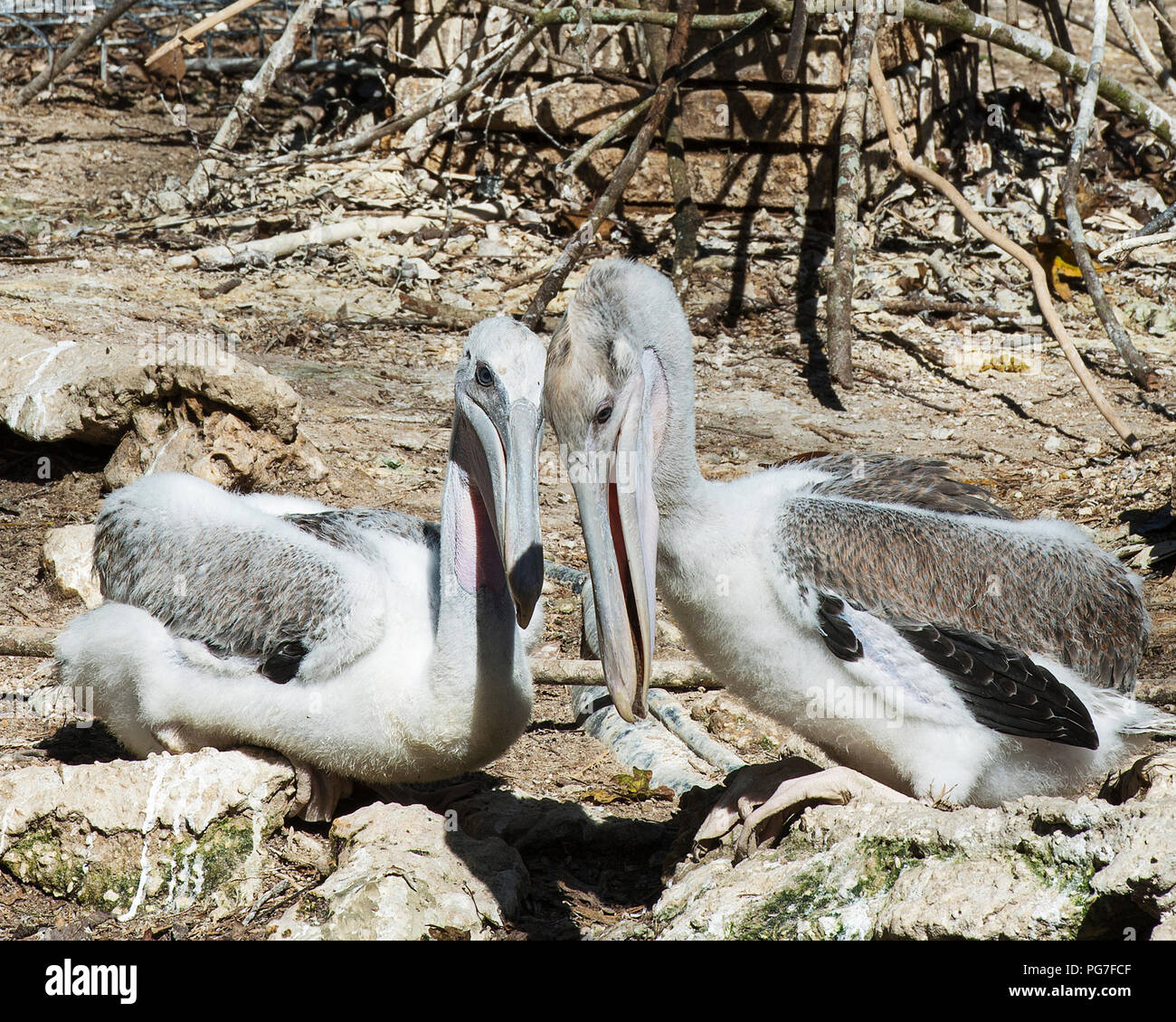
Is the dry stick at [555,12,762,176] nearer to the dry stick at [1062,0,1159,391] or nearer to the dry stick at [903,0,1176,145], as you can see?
→ the dry stick at [903,0,1176,145]

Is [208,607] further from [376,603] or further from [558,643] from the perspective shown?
[558,643]

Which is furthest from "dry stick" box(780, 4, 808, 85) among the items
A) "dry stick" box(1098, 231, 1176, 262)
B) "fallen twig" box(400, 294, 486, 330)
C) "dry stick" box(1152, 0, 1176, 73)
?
"dry stick" box(1152, 0, 1176, 73)

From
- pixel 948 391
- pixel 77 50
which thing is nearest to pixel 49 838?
pixel 948 391

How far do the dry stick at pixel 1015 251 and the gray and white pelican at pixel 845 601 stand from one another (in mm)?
3357

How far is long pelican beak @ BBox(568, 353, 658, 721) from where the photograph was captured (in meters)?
2.94

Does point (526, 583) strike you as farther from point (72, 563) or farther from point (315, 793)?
point (72, 563)

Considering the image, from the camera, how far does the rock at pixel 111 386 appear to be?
5.70 meters

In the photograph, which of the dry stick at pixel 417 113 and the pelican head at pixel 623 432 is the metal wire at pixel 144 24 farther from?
the pelican head at pixel 623 432

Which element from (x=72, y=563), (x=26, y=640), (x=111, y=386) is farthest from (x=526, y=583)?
(x=111, y=386)

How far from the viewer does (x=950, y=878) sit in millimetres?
2779

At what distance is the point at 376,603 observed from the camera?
3758 millimetres

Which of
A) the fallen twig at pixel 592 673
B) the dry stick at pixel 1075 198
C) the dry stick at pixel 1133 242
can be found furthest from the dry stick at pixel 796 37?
the fallen twig at pixel 592 673

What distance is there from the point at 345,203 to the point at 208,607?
628 cm

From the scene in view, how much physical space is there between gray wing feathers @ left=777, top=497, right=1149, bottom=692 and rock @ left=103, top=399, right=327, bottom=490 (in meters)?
3.06
